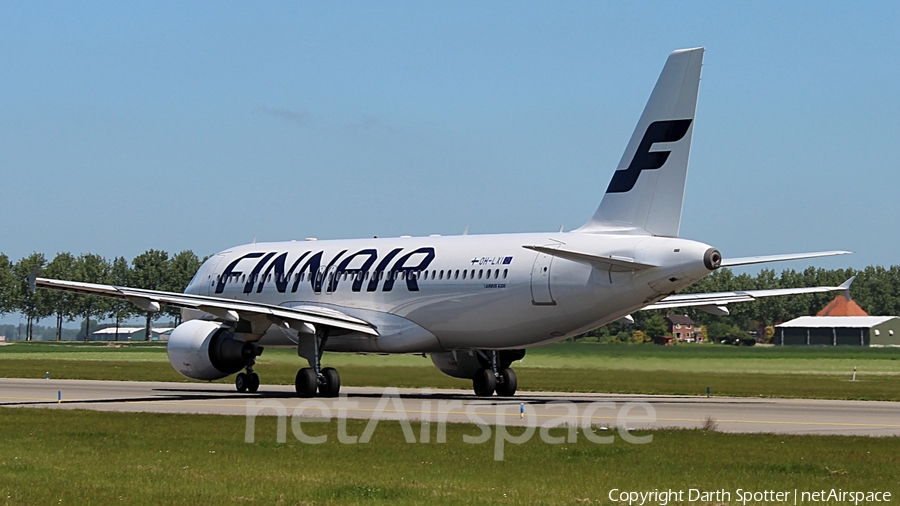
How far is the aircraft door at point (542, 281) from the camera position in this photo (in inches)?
1328

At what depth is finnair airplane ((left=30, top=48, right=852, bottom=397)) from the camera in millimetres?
32062

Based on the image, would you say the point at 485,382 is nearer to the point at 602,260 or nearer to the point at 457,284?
the point at 457,284

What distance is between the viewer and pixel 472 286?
3600 cm

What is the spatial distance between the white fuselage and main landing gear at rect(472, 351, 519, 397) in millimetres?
1124

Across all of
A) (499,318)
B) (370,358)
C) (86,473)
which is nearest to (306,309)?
(370,358)

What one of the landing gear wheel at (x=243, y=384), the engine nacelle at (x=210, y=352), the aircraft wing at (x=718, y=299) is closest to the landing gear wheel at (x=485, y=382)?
the aircraft wing at (x=718, y=299)

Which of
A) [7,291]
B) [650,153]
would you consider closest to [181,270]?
[7,291]

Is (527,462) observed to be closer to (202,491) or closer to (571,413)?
(202,491)

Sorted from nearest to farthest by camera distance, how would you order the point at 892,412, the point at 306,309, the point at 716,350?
the point at 892,412 < the point at 306,309 < the point at 716,350

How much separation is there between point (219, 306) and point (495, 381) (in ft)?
26.9

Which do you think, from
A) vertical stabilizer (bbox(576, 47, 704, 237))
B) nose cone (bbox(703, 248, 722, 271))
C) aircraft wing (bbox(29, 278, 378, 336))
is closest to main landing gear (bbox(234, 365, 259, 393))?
aircraft wing (bbox(29, 278, 378, 336))

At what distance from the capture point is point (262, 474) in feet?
56.8

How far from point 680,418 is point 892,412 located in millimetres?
6267

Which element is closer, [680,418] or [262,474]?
[262,474]
